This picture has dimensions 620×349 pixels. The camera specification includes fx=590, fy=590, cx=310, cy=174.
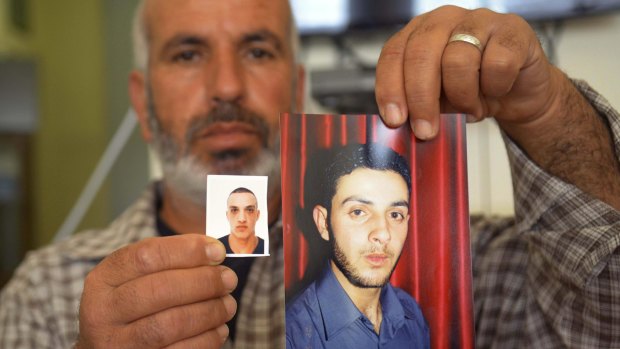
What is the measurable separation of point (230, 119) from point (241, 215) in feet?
1.75

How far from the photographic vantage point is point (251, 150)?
3.42 ft

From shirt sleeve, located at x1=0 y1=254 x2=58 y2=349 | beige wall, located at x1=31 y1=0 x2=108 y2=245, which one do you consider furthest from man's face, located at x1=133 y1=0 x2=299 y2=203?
beige wall, located at x1=31 y1=0 x2=108 y2=245

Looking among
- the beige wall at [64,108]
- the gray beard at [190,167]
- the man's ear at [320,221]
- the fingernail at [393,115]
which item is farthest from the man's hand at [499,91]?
the beige wall at [64,108]

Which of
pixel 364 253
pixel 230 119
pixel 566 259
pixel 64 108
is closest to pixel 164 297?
pixel 364 253

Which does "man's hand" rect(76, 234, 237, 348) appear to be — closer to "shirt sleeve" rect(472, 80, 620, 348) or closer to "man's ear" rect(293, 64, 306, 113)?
"shirt sleeve" rect(472, 80, 620, 348)

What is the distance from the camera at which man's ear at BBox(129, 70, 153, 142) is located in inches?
47.3

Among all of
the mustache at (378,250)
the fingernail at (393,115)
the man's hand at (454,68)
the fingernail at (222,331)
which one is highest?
the man's hand at (454,68)

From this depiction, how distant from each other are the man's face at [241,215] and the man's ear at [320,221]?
0.17ft

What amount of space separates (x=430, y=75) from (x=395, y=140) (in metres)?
0.08

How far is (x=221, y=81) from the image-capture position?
1.07m

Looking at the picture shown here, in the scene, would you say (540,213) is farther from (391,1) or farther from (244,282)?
(391,1)

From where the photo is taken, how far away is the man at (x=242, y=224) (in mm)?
519

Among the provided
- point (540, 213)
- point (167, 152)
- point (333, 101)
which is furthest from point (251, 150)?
point (333, 101)

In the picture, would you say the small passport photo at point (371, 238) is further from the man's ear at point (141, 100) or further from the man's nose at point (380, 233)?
the man's ear at point (141, 100)
